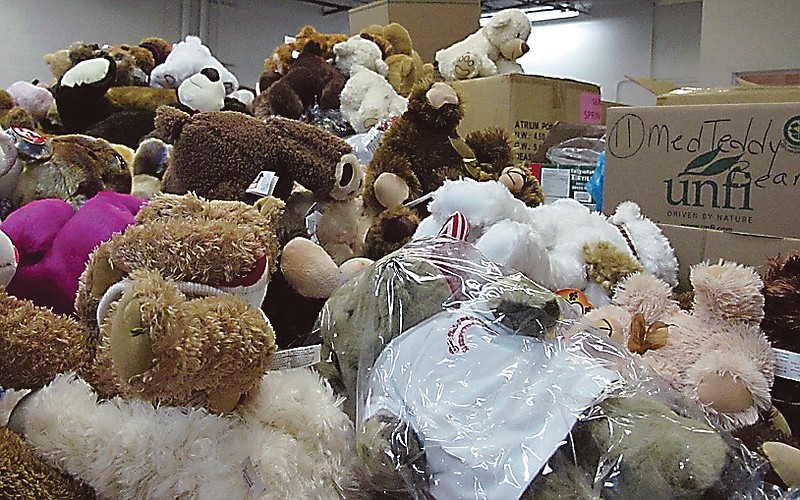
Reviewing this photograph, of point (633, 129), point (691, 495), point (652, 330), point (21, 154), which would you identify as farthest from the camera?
point (633, 129)

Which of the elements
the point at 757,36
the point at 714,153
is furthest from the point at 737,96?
the point at 757,36

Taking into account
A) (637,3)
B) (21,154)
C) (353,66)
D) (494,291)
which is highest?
(637,3)

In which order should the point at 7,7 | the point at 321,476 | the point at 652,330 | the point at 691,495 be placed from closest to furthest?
the point at 691,495
the point at 321,476
the point at 652,330
the point at 7,7

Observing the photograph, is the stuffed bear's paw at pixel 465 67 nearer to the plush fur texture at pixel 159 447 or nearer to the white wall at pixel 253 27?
the plush fur texture at pixel 159 447

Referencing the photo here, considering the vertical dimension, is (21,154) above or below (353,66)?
below

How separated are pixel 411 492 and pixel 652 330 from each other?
0.33 meters

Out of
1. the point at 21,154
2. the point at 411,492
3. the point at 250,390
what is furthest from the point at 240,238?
the point at 21,154

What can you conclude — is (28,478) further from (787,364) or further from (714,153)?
(714,153)

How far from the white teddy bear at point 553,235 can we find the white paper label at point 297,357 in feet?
0.66

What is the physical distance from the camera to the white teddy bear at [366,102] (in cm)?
160

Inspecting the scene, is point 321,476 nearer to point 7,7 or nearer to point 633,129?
point 633,129

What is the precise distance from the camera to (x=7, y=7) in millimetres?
4402

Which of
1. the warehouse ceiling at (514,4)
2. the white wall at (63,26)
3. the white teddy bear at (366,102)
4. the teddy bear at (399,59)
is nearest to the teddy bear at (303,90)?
the white teddy bear at (366,102)

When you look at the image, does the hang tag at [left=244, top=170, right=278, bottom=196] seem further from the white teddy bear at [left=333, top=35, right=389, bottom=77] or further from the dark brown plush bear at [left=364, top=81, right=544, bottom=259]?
the white teddy bear at [left=333, top=35, right=389, bottom=77]
